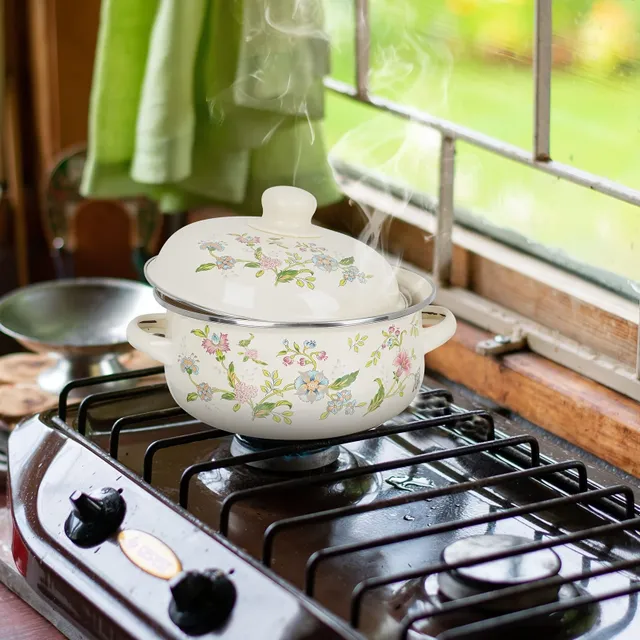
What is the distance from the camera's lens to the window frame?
3.95 ft

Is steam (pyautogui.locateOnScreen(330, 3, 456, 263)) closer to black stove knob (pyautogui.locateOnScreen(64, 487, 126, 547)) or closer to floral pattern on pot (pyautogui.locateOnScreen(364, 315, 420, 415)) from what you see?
floral pattern on pot (pyautogui.locateOnScreen(364, 315, 420, 415))

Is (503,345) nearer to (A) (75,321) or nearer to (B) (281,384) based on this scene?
(B) (281,384)

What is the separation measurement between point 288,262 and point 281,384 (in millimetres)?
109

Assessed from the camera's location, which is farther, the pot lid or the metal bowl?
the metal bowl

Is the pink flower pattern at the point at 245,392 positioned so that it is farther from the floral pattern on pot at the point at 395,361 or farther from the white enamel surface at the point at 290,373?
the floral pattern on pot at the point at 395,361

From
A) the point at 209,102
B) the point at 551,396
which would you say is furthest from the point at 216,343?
the point at 209,102

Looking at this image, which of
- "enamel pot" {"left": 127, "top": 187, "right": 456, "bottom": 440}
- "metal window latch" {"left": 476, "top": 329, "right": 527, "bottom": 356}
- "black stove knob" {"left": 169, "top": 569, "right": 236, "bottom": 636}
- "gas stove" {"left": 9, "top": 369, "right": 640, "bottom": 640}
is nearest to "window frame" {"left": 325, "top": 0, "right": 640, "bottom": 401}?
"metal window latch" {"left": 476, "top": 329, "right": 527, "bottom": 356}

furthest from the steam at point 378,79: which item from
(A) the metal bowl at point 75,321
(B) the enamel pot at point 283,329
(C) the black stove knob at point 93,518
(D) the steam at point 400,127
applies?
(C) the black stove knob at point 93,518

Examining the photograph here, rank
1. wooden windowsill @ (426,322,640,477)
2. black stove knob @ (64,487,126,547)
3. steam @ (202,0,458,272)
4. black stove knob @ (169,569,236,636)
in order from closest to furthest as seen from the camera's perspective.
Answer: black stove knob @ (169,569,236,636) < black stove knob @ (64,487,126,547) < wooden windowsill @ (426,322,640,477) < steam @ (202,0,458,272)

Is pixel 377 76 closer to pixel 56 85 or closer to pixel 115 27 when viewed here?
pixel 115 27

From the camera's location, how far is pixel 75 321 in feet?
4.82

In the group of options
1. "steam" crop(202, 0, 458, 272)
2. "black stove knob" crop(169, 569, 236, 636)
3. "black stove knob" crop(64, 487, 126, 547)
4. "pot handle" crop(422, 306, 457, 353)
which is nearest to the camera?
"black stove knob" crop(169, 569, 236, 636)

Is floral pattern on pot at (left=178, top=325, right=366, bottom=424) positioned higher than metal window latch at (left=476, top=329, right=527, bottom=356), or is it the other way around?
floral pattern on pot at (left=178, top=325, right=366, bottom=424)

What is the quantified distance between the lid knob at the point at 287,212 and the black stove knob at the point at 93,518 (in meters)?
→ 0.29
